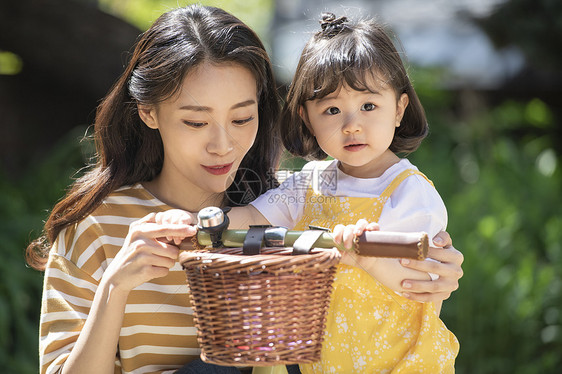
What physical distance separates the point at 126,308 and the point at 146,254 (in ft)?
1.98

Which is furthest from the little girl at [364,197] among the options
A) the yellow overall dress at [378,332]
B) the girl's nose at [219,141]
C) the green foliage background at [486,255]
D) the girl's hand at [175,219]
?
the green foliage background at [486,255]

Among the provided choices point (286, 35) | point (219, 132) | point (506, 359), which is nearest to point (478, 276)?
point (506, 359)

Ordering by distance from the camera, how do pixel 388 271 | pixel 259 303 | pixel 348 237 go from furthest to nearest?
pixel 388 271 < pixel 348 237 < pixel 259 303

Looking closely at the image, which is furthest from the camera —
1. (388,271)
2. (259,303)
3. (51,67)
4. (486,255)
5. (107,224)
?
(51,67)

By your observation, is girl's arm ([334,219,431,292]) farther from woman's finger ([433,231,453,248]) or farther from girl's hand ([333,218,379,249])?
girl's hand ([333,218,379,249])

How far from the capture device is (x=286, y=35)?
901 cm

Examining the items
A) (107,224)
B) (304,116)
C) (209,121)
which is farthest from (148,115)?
(304,116)

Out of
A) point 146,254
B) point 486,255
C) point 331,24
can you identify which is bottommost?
point 486,255

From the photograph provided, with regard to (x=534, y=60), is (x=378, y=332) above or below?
below

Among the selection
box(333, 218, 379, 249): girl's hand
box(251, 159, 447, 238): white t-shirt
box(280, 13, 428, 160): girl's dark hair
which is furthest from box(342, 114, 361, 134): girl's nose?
box(333, 218, 379, 249): girl's hand

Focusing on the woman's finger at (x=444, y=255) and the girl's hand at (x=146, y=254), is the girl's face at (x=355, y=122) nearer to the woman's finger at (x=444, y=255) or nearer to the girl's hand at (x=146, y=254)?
the woman's finger at (x=444, y=255)

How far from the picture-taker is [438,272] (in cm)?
227

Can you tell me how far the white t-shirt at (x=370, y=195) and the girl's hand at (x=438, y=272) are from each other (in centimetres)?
6

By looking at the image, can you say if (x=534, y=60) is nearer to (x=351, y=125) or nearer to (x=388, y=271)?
(x=351, y=125)
